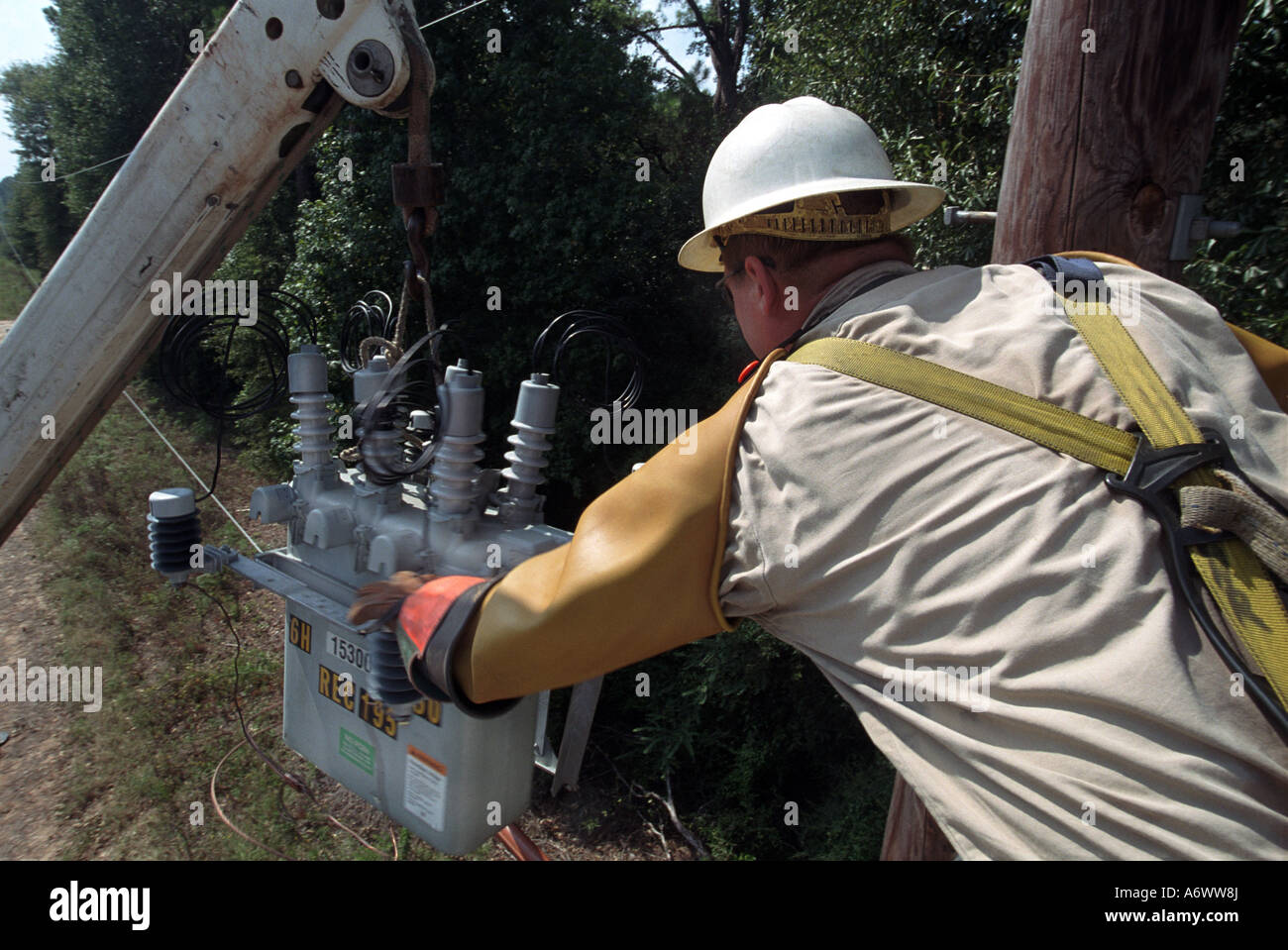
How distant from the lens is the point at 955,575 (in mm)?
1169

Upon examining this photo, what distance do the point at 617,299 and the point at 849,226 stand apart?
5156 millimetres

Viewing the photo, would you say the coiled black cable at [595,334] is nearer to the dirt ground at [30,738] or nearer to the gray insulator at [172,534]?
the gray insulator at [172,534]

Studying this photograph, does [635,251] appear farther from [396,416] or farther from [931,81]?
[396,416]

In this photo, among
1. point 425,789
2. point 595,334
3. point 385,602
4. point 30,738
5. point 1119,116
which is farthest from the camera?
point 30,738

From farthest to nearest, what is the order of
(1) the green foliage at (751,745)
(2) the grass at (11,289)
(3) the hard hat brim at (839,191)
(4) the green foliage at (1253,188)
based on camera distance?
(2) the grass at (11,289), (1) the green foliage at (751,745), (4) the green foliage at (1253,188), (3) the hard hat brim at (839,191)

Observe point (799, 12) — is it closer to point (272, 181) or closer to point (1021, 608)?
point (272, 181)

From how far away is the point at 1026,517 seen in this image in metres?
1.15

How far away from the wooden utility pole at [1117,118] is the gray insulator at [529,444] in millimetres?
1241

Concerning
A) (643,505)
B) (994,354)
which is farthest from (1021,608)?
(643,505)

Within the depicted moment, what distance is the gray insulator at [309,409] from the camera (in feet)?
7.64

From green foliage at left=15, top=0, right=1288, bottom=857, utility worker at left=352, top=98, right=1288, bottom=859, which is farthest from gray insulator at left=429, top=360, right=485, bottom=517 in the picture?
green foliage at left=15, top=0, right=1288, bottom=857

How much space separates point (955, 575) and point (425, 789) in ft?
4.81

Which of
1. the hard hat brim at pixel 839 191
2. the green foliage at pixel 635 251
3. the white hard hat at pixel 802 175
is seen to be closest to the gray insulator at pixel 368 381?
the hard hat brim at pixel 839 191

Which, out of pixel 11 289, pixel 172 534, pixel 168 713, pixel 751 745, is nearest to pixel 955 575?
pixel 172 534
